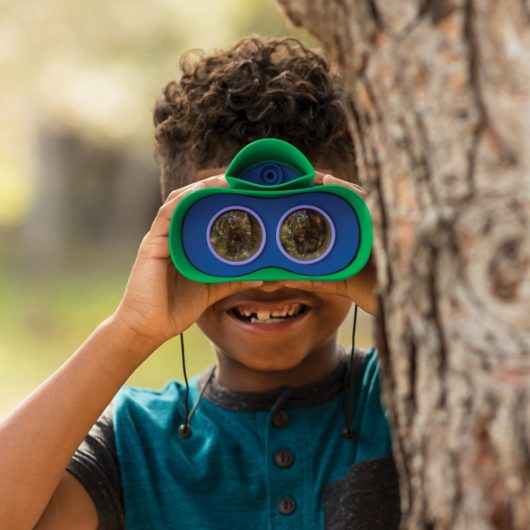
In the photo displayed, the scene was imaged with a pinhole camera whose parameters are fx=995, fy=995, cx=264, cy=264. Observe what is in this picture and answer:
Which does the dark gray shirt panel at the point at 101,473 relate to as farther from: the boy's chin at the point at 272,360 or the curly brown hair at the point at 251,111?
the curly brown hair at the point at 251,111

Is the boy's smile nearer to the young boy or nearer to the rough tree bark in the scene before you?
the young boy

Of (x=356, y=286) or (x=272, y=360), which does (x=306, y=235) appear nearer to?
(x=356, y=286)

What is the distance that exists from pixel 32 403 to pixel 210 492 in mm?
386

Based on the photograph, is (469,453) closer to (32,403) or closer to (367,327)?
(32,403)

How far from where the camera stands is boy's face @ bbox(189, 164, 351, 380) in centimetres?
184

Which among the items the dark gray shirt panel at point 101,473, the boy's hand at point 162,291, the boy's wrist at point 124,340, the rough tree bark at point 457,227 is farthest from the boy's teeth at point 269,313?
the rough tree bark at point 457,227

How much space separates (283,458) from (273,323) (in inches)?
9.9

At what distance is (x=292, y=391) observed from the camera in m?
1.95

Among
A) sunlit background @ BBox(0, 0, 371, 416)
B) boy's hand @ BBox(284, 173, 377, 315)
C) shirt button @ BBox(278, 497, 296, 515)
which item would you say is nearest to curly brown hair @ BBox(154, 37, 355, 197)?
boy's hand @ BBox(284, 173, 377, 315)

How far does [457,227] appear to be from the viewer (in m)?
0.92

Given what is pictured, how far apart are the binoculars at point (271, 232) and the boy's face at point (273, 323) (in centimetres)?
21

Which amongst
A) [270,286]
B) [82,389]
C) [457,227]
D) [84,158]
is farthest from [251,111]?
[84,158]

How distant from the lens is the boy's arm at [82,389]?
1638 millimetres

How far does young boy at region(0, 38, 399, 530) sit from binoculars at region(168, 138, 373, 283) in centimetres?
5
